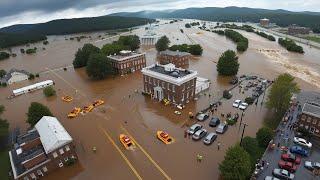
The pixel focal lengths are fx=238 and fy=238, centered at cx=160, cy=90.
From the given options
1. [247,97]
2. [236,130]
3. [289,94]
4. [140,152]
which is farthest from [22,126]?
[289,94]

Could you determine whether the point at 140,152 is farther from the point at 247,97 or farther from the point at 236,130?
the point at 247,97

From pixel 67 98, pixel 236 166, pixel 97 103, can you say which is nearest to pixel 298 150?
pixel 236 166

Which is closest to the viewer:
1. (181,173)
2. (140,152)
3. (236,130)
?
(181,173)

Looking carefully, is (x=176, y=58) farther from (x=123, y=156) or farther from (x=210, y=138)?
(x=123, y=156)

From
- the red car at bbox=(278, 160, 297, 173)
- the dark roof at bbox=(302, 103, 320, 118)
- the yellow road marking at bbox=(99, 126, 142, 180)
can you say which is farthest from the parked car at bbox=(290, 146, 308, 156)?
the yellow road marking at bbox=(99, 126, 142, 180)

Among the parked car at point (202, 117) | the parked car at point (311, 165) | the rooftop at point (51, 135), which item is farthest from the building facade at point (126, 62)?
the parked car at point (311, 165)

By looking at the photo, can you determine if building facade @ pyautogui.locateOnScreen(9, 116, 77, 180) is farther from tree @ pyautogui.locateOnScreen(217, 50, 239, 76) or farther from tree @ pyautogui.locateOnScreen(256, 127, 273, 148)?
tree @ pyautogui.locateOnScreen(217, 50, 239, 76)
